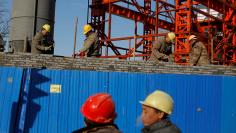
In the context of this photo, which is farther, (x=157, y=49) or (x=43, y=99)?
(x=157, y=49)

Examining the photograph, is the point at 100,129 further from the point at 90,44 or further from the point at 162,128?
the point at 90,44

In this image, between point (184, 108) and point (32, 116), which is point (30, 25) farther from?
point (184, 108)

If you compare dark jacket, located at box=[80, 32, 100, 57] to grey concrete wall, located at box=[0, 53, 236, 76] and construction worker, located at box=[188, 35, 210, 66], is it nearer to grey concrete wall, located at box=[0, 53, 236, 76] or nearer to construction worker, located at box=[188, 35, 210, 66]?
grey concrete wall, located at box=[0, 53, 236, 76]

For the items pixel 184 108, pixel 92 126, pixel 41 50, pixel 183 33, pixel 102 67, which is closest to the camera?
pixel 92 126

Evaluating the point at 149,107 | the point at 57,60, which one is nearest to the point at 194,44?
the point at 57,60

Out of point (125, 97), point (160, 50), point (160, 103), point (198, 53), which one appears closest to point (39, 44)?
point (125, 97)

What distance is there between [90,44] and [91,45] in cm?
7

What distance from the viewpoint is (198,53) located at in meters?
10.5

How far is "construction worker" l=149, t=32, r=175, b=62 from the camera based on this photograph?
10281mm

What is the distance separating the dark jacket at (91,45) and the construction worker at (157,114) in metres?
7.51

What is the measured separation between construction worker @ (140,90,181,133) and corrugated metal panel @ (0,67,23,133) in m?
5.35

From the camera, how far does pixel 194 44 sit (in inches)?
416

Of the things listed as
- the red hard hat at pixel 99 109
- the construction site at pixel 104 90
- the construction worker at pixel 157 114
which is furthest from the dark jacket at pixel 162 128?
the construction site at pixel 104 90

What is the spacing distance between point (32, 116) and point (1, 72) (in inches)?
49.0
